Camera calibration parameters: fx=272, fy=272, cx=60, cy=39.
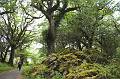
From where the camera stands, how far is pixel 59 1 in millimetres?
31328

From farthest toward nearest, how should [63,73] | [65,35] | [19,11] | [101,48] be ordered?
[19,11]
[65,35]
[101,48]
[63,73]

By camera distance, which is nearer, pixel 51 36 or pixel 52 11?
pixel 51 36

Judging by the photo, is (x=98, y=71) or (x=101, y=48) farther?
(x=101, y=48)

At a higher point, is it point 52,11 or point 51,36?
point 52,11

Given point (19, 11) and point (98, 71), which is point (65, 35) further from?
point (19, 11)

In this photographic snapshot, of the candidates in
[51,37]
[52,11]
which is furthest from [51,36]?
[52,11]

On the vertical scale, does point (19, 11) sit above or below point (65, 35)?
above

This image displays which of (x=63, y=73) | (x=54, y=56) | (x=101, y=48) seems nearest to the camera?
(x=63, y=73)

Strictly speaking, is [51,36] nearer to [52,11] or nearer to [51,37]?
[51,37]

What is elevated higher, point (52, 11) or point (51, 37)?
point (52, 11)

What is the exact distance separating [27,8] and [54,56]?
2022 centimetres

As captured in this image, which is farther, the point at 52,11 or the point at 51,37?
the point at 52,11

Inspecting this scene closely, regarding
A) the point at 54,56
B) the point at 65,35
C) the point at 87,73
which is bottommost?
the point at 87,73

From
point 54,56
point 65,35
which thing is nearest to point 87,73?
point 54,56
